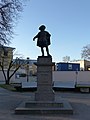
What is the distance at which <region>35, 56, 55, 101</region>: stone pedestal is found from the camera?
17.5 m

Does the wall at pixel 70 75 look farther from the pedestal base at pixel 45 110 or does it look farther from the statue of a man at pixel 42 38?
the pedestal base at pixel 45 110

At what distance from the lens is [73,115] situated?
46.6 feet

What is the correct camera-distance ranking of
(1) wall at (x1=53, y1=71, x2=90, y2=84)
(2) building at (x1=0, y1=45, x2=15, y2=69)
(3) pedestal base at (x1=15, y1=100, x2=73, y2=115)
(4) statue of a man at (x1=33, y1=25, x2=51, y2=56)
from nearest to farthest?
(3) pedestal base at (x1=15, y1=100, x2=73, y2=115), (4) statue of a man at (x1=33, y1=25, x2=51, y2=56), (2) building at (x1=0, y1=45, x2=15, y2=69), (1) wall at (x1=53, y1=71, x2=90, y2=84)

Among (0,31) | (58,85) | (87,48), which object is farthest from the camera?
(87,48)

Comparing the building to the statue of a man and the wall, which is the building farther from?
the wall

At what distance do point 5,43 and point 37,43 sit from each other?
890 centimetres

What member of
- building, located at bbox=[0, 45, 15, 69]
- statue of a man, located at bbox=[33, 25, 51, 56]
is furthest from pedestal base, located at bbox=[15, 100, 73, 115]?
building, located at bbox=[0, 45, 15, 69]

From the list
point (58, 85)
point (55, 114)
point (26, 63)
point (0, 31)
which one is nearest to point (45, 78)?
point (55, 114)

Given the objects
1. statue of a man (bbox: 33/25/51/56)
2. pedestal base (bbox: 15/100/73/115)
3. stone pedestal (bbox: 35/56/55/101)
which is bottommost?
pedestal base (bbox: 15/100/73/115)

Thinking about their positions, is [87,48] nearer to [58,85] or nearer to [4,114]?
[58,85]

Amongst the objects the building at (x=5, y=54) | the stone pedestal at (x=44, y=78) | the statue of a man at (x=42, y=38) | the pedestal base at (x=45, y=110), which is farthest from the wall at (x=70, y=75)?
the pedestal base at (x=45, y=110)

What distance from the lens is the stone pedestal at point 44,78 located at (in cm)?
1755

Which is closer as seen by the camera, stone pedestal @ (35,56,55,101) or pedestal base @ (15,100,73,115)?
pedestal base @ (15,100,73,115)

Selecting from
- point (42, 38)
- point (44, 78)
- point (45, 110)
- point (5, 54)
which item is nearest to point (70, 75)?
point (5, 54)
